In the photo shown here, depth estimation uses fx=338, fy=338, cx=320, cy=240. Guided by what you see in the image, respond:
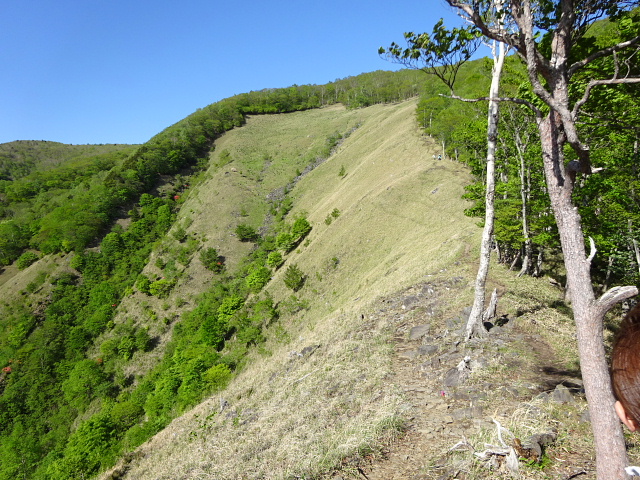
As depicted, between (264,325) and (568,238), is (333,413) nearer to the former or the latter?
(568,238)

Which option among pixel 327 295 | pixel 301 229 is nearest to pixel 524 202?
pixel 327 295

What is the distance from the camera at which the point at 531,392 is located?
25.1ft

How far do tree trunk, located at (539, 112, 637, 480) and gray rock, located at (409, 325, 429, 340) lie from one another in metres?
7.70

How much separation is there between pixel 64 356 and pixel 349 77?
6687 inches

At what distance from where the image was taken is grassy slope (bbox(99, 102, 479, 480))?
8688mm

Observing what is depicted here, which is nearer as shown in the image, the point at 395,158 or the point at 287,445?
the point at 287,445

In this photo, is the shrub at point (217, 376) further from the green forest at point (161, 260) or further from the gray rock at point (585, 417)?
the gray rock at point (585, 417)

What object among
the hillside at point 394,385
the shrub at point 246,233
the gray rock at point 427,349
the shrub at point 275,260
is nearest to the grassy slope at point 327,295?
the hillside at point 394,385

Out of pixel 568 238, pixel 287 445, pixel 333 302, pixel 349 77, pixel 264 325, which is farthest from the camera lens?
pixel 349 77

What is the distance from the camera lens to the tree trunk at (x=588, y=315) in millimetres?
4152

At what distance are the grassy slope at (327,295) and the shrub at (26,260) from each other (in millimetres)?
30896

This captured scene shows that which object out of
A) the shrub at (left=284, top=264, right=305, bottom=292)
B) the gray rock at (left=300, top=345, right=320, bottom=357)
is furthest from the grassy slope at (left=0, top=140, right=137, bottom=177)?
the gray rock at (left=300, top=345, right=320, bottom=357)

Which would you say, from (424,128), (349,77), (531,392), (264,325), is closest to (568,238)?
(531,392)

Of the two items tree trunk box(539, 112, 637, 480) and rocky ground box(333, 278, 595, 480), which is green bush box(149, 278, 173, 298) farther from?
tree trunk box(539, 112, 637, 480)
